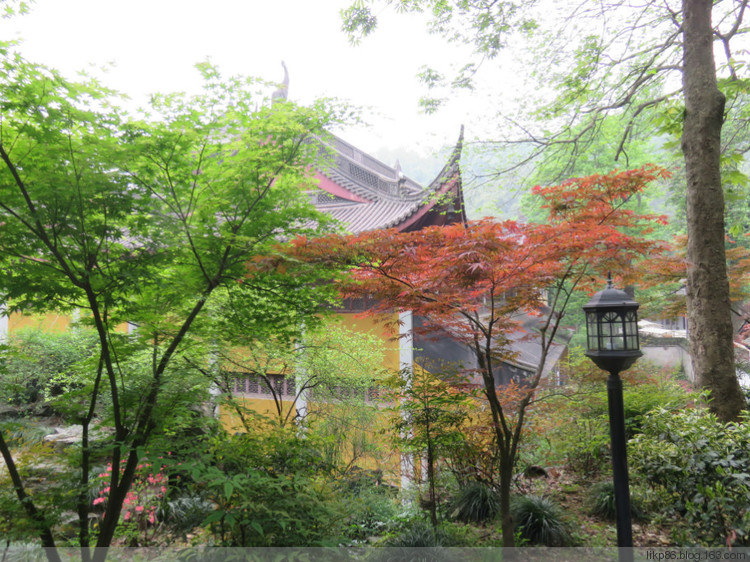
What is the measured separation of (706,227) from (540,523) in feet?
9.91

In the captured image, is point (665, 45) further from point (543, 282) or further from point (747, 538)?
A: point (747, 538)

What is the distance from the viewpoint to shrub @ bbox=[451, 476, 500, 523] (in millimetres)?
4449

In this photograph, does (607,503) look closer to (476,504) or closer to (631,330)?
(476,504)

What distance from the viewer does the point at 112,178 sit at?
2.58 metres

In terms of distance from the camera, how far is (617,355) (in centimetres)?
276

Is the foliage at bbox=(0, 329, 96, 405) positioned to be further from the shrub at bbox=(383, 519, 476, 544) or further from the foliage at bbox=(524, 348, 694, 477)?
the foliage at bbox=(524, 348, 694, 477)

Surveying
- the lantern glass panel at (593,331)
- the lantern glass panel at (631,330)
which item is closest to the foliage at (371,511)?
the lantern glass panel at (593,331)

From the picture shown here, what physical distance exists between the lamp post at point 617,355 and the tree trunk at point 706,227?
66.4 inches

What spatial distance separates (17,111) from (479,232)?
2.90 meters

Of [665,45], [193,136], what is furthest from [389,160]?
[193,136]

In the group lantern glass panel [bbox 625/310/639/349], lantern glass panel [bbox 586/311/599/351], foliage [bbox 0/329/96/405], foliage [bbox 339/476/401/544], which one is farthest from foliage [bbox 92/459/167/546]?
foliage [bbox 0/329/96/405]

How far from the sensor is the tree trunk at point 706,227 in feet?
12.7

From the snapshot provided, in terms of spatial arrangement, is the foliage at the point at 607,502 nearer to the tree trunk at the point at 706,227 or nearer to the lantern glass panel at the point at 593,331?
the tree trunk at the point at 706,227

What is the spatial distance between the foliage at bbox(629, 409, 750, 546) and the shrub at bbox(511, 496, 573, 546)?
37.1 inches
